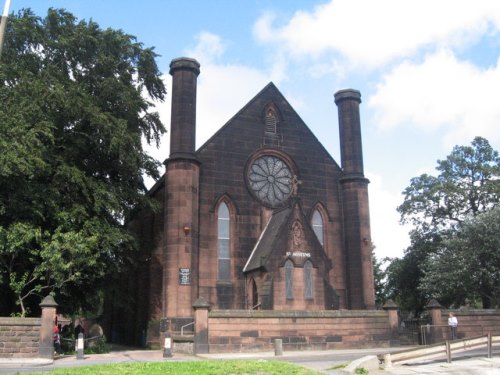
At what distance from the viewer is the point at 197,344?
2230cm

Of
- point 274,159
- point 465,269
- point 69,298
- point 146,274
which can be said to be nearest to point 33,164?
point 69,298

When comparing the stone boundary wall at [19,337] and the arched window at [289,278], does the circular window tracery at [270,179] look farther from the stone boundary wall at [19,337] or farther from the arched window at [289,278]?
the stone boundary wall at [19,337]

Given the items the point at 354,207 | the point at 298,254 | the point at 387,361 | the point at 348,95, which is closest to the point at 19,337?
the point at 387,361

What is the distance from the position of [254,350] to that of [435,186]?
82.1ft

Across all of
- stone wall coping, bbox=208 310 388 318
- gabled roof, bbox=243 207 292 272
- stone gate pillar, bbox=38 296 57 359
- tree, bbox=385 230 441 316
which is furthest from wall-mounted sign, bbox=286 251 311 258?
tree, bbox=385 230 441 316

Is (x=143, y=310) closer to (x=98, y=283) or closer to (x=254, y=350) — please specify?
(x=98, y=283)

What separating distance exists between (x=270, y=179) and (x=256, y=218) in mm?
2731

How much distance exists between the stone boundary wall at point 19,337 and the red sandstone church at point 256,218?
7404 mm

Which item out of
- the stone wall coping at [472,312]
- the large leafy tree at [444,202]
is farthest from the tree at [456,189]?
the stone wall coping at [472,312]

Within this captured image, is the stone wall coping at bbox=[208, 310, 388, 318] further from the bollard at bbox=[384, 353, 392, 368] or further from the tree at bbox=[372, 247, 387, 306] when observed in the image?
the tree at bbox=[372, 247, 387, 306]

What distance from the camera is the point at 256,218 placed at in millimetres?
31062

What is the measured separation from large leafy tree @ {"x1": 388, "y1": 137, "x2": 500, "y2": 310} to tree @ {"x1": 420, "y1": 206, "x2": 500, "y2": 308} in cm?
243

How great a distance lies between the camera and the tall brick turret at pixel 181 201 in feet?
88.8

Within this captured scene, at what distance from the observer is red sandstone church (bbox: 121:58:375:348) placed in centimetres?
2748
